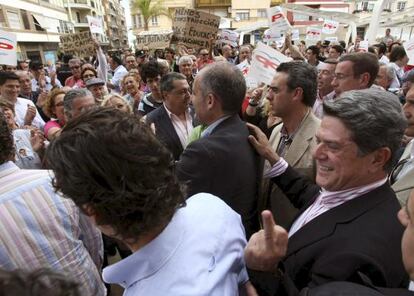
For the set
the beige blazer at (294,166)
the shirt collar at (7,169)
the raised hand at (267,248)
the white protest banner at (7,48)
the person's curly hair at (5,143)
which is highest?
the white protest banner at (7,48)

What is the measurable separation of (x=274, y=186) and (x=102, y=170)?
62.9 inches

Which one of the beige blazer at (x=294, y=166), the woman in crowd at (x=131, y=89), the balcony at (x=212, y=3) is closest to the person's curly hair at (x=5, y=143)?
the beige blazer at (x=294, y=166)

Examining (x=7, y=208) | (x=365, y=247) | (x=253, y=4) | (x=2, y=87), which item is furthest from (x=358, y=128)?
(x=253, y=4)

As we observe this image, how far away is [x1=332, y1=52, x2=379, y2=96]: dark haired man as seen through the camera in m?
2.94

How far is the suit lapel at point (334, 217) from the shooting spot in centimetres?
120

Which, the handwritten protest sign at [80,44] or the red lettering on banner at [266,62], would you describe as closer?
the red lettering on banner at [266,62]

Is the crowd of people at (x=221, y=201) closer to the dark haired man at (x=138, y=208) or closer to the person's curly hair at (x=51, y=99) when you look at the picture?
the dark haired man at (x=138, y=208)

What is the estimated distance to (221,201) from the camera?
1162mm

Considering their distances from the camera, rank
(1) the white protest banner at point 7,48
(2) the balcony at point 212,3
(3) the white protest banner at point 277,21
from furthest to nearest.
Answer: (2) the balcony at point 212,3
(3) the white protest banner at point 277,21
(1) the white protest banner at point 7,48

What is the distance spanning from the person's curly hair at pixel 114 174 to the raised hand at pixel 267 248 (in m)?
0.32

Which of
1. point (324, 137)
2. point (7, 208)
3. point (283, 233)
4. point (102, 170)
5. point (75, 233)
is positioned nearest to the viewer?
point (102, 170)

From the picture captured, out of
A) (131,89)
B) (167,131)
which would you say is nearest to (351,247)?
(167,131)

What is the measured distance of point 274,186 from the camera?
7.22ft

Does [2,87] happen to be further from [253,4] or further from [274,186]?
[253,4]
